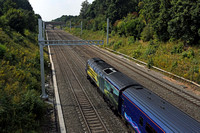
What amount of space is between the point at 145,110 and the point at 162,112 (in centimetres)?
97

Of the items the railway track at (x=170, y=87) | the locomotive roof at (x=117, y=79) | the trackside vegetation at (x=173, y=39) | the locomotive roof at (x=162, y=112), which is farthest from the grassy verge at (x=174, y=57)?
the locomotive roof at (x=162, y=112)

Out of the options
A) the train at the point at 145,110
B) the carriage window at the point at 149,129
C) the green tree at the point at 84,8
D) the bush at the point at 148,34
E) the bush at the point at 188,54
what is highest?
the green tree at the point at 84,8

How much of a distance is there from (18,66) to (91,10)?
4486 inches

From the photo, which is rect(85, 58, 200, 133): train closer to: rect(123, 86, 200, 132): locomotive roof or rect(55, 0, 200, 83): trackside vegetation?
rect(123, 86, 200, 132): locomotive roof

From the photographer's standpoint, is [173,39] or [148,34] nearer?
[173,39]

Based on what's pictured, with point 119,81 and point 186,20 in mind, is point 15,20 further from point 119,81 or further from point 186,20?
point 186,20

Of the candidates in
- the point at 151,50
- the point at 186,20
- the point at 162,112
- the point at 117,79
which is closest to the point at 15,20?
the point at 151,50

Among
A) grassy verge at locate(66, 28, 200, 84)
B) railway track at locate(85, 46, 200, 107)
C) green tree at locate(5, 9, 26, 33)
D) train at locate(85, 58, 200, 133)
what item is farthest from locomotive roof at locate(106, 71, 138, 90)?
green tree at locate(5, 9, 26, 33)

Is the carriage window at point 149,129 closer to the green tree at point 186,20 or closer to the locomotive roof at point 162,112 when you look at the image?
the locomotive roof at point 162,112

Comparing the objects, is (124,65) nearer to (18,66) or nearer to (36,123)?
(18,66)

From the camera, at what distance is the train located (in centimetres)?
775

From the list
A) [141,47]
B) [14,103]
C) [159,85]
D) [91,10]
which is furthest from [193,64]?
[91,10]

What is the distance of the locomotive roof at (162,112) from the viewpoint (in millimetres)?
7541

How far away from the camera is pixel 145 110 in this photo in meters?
9.31
